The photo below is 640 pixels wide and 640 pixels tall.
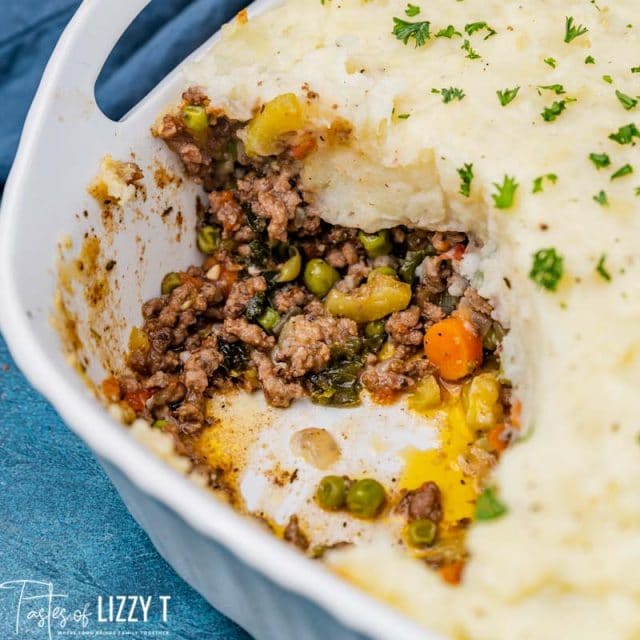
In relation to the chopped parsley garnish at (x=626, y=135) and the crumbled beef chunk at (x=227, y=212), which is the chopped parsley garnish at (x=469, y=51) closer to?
the chopped parsley garnish at (x=626, y=135)

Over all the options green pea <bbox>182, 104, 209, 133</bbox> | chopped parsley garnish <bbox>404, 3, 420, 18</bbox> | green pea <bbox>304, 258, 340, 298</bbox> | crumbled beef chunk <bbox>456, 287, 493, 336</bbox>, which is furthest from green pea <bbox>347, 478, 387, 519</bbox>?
chopped parsley garnish <bbox>404, 3, 420, 18</bbox>

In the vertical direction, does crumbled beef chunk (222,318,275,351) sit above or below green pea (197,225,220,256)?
below

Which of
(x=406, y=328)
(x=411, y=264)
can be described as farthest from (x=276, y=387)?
(x=411, y=264)

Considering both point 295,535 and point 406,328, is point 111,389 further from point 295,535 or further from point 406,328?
point 406,328

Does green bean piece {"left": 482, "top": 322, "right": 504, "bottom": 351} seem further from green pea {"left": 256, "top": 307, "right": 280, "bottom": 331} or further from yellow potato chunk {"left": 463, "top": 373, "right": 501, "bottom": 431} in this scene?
green pea {"left": 256, "top": 307, "right": 280, "bottom": 331}

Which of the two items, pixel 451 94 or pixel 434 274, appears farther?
pixel 434 274

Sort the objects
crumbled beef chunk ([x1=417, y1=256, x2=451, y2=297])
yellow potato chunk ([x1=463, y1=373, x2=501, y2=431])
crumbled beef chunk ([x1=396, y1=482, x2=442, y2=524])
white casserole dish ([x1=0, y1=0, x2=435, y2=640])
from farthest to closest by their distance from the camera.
A: crumbled beef chunk ([x1=417, y1=256, x2=451, y2=297]) → yellow potato chunk ([x1=463, y1=373, x2=501, y2=431]) → crumbled beef chunk ([x1=396, y1=482, x2=442, y2=524]) → white casserole dish ([x1=0, y1=0, x2=435, y2=640])
